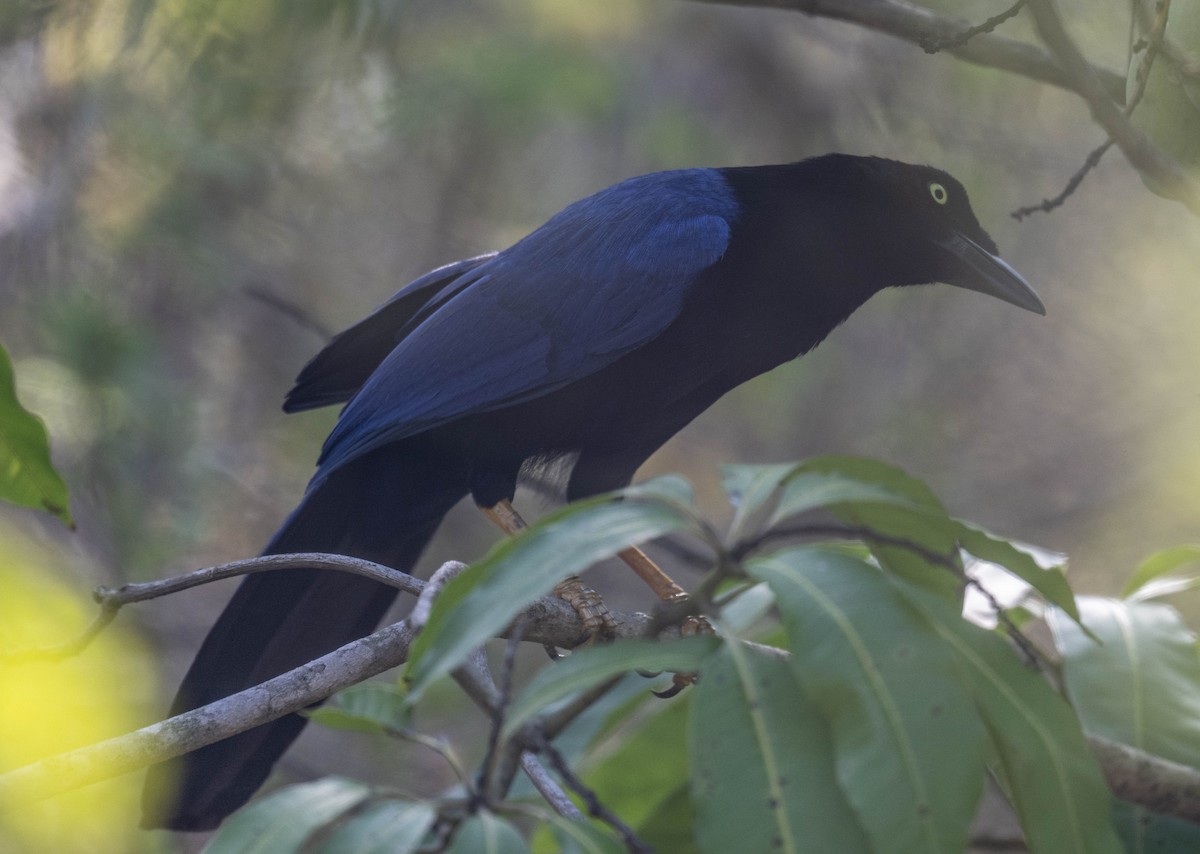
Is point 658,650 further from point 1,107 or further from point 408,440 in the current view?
point 1,107

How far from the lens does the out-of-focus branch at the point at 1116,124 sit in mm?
2311

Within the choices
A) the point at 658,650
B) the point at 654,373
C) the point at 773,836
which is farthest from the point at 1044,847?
the point at 654,373

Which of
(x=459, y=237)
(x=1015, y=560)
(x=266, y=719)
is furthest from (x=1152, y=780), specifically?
A: (x=459, y=237)

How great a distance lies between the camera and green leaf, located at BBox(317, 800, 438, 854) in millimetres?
1282

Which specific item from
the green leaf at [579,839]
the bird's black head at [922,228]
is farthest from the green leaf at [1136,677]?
the bird's black head at [922,228]

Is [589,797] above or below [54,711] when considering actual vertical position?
above

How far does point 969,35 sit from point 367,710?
1823 millimetres

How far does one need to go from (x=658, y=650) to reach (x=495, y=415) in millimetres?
1701

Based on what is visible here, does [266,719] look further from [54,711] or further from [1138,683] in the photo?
[1138,683]

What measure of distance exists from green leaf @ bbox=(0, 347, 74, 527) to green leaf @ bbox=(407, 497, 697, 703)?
98 cm

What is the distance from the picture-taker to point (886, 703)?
1348mm

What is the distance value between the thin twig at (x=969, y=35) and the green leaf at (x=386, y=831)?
74.4 inches

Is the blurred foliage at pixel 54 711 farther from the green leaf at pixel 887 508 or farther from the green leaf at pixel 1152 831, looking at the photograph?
the green leaf at pixel 1152 831

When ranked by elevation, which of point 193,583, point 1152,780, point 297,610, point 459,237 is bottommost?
Answer: point 459,237
